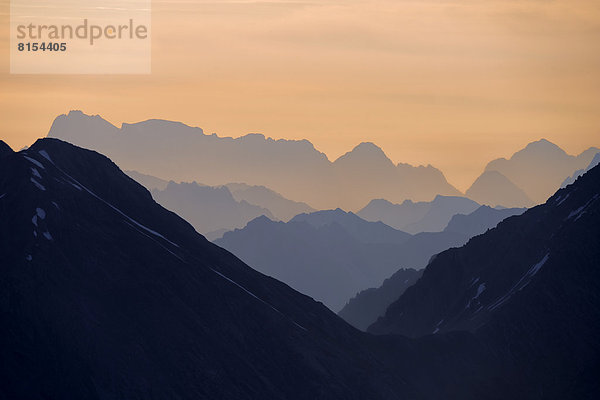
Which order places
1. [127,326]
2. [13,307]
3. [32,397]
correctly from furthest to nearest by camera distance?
[127,326] < [13,307] < [32,397]

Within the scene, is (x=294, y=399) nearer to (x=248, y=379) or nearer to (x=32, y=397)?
(x=248, y=379)

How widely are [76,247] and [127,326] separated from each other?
1788 centimetres

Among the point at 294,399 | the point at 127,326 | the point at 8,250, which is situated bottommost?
the point at 294,399

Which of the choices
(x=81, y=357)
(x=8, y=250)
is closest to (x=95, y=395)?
(x=81, y=357)

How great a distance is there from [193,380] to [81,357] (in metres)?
20.5

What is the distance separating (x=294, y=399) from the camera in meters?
198

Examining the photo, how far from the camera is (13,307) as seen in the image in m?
177

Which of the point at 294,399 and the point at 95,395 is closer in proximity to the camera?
the point at 95,395

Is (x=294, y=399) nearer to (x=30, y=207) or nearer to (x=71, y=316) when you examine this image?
(x=71, y=316)

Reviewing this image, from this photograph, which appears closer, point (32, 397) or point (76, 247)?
point (32, 397)

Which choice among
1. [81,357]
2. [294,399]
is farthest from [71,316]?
[294,399]

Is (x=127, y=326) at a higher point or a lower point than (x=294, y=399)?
higher

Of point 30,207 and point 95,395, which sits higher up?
point 30,207

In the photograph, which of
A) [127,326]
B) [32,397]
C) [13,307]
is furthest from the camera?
[127,326]
